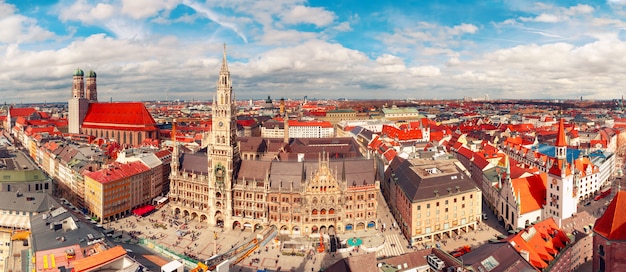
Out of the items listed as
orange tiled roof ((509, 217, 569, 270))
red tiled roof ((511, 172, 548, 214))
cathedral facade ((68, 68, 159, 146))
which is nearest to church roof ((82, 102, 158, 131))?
cathedral facade ((68, 68, 159, 146))

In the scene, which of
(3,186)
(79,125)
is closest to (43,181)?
(3,186)

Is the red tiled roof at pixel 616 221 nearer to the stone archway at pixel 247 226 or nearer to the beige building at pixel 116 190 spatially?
the stone archway at pixel 247 226

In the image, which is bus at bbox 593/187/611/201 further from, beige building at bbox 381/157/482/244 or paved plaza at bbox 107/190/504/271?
beige building at bbox 381/157/482/244


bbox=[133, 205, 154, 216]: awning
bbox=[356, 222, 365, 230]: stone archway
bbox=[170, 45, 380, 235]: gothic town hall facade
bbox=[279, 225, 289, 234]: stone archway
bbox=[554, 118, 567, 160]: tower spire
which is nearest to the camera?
bbox=[554, 118, 567, 160]: tower spire

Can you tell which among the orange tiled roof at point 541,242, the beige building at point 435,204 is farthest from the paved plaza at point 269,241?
the orange tiled roof at point 541,242

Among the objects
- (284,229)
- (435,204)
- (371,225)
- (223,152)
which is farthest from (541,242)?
(223,152)

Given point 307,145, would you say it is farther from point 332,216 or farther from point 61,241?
point 61,241
